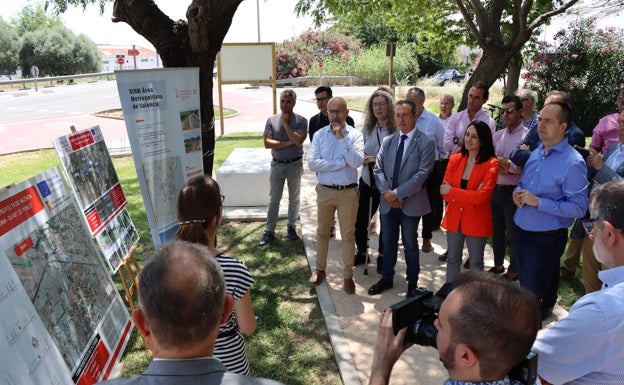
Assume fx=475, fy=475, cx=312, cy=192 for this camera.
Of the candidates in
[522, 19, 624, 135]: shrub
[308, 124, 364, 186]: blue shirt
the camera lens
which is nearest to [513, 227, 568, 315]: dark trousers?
[308, 124, 364, 186]: blue shirt

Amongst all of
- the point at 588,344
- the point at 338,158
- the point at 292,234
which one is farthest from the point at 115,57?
the point at 588,344

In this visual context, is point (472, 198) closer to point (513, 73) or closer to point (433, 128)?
point (433, 128)

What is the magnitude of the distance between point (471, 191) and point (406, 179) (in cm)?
59

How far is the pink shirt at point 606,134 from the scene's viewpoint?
465 centimetres

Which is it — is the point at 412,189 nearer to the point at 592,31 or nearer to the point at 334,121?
the point at 334,121

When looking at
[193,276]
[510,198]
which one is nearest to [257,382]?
[193,276]

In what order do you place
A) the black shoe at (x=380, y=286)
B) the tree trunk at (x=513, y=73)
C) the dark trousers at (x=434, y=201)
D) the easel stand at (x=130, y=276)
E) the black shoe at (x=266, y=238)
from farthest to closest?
the tree trunk at (x=513, y=73), the black shoe at (x=266, y=238), the dark trousers at (x=434, y=201), the black shoe at (x=380, y=286), the easel stand at (x=130, y=276)

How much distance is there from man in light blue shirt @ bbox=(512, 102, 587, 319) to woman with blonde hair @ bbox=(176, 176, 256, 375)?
2418 mm

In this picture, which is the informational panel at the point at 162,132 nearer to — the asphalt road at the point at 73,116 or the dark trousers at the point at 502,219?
the dark trousers at the point at 502,219

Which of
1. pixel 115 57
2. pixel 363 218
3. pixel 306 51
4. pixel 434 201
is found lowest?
pixel 363 218

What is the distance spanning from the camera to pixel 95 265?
3291mm

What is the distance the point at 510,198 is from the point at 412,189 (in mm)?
1121

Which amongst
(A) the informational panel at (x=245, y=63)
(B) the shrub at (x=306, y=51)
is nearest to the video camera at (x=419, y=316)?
(A) the informational panel at (x=245, y=63)

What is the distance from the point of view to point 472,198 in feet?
13.8
